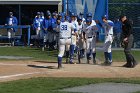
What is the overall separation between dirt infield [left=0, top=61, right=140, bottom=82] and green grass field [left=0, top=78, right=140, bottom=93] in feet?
2.81

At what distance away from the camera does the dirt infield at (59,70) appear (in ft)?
48.4

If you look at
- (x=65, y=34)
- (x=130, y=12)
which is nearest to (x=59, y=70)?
(x=65, y=34)

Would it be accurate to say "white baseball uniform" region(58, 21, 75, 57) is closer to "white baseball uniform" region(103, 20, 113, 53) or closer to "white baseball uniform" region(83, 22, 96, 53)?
"white baseball uniform" region(103, 20, 113, 53)

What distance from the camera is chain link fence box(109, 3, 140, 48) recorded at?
88.8 ft

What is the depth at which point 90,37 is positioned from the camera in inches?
734

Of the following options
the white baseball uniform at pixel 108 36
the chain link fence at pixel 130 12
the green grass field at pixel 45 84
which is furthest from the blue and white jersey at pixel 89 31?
the chain link fence at pixel 130 12

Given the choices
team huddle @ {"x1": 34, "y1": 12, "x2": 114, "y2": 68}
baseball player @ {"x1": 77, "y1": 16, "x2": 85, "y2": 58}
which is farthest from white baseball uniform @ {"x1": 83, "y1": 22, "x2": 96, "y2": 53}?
baseball player @ {"x1": 77, "y1": 16, "x2": 85, "y2": 58}

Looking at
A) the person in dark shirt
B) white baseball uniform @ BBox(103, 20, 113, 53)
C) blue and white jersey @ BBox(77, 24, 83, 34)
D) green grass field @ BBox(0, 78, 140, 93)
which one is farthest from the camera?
blue and white jersey @ BBox(77, 24, 83, 34)

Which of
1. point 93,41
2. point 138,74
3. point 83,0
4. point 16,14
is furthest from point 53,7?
point 138,74

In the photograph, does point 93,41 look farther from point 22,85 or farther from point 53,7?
point 53,7

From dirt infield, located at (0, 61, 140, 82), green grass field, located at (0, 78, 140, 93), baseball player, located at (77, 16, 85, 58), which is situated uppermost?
baseball player, located at (77, 16, 85, 58)

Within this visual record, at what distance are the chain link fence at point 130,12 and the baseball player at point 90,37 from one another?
28.5 feet

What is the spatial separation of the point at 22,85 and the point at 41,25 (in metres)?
14.0

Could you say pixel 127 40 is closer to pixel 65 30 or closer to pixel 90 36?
pixel 90 36
